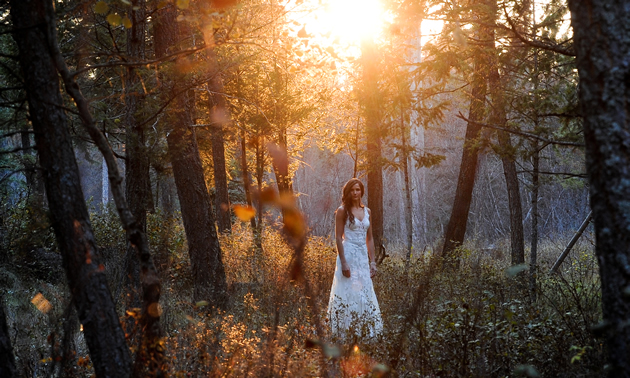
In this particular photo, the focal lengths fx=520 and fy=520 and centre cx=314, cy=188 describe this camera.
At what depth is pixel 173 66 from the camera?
6.89 m

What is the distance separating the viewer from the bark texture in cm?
244

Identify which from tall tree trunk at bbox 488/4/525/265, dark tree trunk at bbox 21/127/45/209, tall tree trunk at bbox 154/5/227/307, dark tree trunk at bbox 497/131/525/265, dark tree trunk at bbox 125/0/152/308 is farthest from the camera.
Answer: dark tree trunk at bbox 497/131/525/265

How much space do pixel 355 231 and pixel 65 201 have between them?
4.89m

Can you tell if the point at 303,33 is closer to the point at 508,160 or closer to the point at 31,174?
the point at 31,174

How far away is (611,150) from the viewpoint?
2.46m

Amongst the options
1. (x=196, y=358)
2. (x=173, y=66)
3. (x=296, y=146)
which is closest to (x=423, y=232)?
(x=296, y=146)

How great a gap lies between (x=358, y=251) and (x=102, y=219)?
10.1 m

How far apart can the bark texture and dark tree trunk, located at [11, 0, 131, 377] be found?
288 cm

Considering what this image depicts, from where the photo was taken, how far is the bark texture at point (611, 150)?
244 cm

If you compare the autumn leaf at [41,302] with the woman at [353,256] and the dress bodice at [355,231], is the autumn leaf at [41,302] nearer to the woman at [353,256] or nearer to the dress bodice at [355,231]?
the woman at [353,256]

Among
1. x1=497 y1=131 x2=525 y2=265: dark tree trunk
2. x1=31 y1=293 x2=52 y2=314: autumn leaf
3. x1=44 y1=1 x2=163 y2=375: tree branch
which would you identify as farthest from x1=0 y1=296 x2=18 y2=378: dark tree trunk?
x1=497 y1=131 x2=525 y2=265: dark tree trunk

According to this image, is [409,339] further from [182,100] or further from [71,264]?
[182,100]

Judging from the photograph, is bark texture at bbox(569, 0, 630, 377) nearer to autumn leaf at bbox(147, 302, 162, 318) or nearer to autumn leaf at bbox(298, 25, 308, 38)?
autumn leaf at bbox(298, 25, 308, 38)

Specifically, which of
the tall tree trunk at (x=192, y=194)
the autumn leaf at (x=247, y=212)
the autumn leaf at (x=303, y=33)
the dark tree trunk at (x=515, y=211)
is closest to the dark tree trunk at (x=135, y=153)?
the tall tree trunk at (x=192, y=194)
